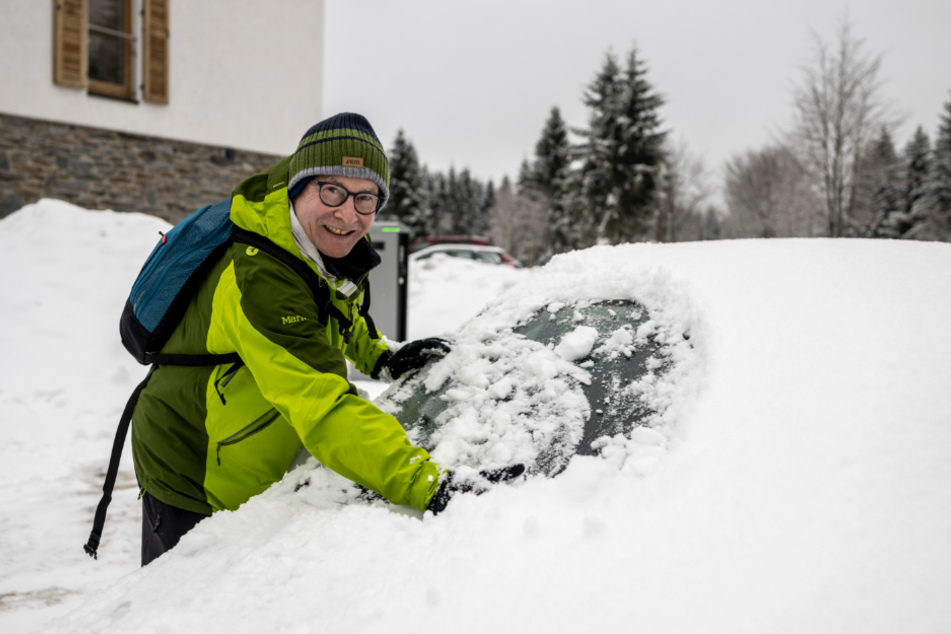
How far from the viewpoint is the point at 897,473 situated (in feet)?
3.03

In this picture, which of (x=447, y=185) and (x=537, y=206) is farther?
(x=447, y=185)

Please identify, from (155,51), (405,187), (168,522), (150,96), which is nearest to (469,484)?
(168,522)

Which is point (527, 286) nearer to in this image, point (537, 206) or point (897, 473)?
point (897, 473)

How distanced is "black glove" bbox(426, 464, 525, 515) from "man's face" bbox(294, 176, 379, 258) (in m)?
0.76

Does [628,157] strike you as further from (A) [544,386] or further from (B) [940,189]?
(A) [544,386]

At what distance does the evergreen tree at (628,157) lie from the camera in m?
25.3

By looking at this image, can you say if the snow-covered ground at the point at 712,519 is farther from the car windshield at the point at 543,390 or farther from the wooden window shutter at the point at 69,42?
the wooden window shutter at the point at 69,42

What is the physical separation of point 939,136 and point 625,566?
113 feet

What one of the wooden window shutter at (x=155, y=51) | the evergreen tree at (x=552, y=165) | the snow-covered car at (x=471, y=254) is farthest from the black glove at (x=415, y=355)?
the evergreen tree at (x=552, y=165)

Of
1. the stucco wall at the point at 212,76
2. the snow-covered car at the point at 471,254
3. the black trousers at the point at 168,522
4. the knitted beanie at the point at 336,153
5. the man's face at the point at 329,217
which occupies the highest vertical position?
the stucco wall at the point at 212,76

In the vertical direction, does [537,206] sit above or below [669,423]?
above

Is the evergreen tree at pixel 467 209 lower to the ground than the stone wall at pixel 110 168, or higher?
higher

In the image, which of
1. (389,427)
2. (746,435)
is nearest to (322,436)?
(389,427)

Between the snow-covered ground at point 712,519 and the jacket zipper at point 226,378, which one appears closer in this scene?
the snow-covered ground at point 712,519
